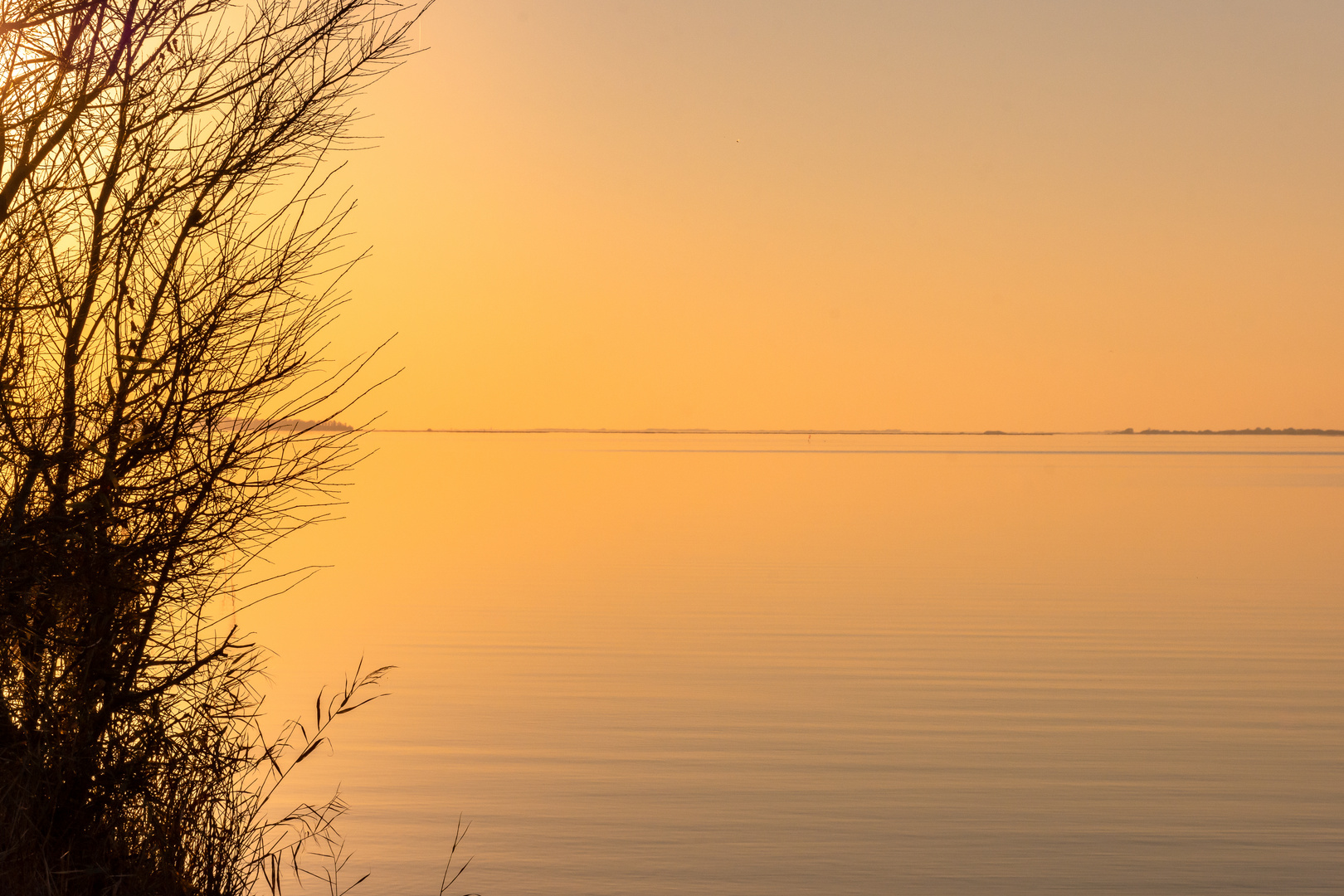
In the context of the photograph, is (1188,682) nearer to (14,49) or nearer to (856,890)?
(856,890)

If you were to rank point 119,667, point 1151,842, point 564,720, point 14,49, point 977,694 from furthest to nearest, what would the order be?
point 977,694, point 564,720, point 1151,842, point 119,667, point 14,49

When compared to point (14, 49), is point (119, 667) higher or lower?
lower

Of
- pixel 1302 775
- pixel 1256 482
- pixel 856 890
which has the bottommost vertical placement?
pixel 856 890

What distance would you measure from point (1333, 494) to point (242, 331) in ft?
242

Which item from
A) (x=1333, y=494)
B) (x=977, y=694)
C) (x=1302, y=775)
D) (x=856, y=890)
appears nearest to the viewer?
(x=856, y=890)

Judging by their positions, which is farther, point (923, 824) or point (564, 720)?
point (564, 720)

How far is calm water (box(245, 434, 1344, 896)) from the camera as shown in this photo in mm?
12750

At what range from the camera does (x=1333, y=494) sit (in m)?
72.8

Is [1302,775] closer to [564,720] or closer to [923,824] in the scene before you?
[923,824]

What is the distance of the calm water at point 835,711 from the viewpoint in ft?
41.8

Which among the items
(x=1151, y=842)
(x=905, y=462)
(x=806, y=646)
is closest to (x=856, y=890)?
(x=1151, y=842)

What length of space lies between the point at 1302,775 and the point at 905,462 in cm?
12585

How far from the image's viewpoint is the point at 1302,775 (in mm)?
15281

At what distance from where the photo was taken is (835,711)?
18844 millimetres
